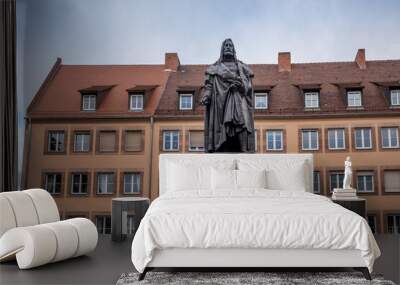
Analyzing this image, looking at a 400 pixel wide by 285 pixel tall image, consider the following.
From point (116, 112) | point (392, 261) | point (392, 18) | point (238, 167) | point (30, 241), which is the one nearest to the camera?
point (30, 241)

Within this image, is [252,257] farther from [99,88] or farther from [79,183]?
[99,88]

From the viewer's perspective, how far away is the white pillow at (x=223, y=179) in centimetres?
486

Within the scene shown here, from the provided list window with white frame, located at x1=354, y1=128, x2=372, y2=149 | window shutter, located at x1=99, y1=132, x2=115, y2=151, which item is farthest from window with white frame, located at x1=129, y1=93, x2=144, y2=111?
window with white frame, located at x1=354, y1=128, x2=372, y2=149

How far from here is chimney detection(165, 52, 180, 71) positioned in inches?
256

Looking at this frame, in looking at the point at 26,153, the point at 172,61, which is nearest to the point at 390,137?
the point at 172,61

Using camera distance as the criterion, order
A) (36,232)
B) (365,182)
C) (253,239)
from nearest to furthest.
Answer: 1. (253,239)
2. (36,232)
3. (365,182)

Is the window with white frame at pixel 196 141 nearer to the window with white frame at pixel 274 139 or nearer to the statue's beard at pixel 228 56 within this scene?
the window with white frame at pixel 274 139

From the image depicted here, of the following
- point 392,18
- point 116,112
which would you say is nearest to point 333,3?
point 392,18

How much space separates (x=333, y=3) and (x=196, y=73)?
87.6 inches

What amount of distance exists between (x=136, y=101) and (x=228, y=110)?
5.90 ft

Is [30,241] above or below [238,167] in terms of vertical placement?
below

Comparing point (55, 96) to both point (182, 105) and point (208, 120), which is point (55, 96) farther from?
point (208, 120)

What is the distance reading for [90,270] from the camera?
3.63 meters

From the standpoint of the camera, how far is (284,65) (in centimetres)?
643
